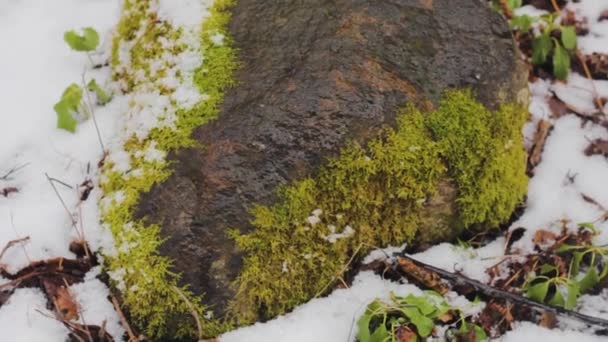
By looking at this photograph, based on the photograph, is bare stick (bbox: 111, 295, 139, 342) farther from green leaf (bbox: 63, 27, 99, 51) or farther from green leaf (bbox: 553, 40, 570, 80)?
green leaf (bbox: 553, 40, 570, 80)

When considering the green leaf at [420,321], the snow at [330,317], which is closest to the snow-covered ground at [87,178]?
the snow at [330,317]

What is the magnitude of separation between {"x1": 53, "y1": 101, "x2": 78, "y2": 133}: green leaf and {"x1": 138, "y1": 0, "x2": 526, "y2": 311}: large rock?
76cm

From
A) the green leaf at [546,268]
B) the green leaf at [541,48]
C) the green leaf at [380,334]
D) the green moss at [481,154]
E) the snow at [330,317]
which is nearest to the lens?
the green leaf at [380,334]

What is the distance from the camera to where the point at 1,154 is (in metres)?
2.91

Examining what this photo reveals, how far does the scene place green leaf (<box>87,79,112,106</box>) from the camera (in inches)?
119

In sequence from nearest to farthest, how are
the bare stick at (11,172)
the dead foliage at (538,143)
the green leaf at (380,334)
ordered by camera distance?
1. the green leaf at (380,334)
2. the bare stick at (11,172)
3. the dead foliage at (538,143)

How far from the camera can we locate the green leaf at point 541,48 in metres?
3.35

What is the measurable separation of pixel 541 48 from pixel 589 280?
1453mm

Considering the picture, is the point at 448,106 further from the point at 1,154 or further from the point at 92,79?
the point at 1,154

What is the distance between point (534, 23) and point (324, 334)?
2.35 m

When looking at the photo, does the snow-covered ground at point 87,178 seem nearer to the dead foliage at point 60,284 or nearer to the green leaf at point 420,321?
the dead foliage at point 60,284

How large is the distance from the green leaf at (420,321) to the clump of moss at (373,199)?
346mm

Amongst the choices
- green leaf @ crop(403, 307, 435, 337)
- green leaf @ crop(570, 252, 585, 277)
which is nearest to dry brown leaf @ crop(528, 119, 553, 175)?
green leaf @ crop(570, 252, 585, 277)

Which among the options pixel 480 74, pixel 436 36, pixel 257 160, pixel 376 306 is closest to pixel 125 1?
pixel 257 160
